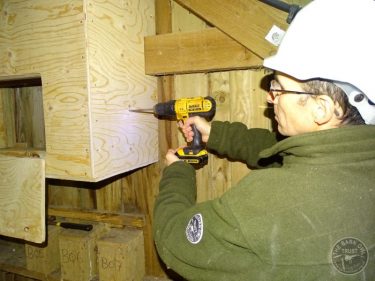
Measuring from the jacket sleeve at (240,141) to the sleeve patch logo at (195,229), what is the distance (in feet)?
1.72

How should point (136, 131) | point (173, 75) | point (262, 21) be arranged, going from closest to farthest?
point (262, 21) < point (136, 131) < point (173, 75)

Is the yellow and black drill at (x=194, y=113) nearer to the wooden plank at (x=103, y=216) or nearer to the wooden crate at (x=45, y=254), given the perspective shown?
the wooden plank at (x=103, y=216)

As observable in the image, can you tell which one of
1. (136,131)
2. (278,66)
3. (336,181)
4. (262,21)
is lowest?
(336,181)

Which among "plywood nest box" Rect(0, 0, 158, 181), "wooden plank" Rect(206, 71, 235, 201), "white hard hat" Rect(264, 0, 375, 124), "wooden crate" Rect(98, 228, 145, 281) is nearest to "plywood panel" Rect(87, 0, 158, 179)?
"plywood nest box" Rect(0, 0, 158, 181)

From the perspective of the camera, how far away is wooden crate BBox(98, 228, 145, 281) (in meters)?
1.50

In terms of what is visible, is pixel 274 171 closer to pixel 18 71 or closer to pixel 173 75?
pixel 173 75

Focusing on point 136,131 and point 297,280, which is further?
point 136,131

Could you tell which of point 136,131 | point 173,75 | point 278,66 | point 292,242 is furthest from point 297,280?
point 173,75

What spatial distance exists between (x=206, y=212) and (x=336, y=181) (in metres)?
0.33

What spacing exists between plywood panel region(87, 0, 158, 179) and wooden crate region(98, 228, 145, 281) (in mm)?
450

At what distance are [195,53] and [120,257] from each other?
1098mm

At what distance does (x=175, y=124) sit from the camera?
1507 millimetres

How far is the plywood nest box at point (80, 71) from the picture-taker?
1091 mm
